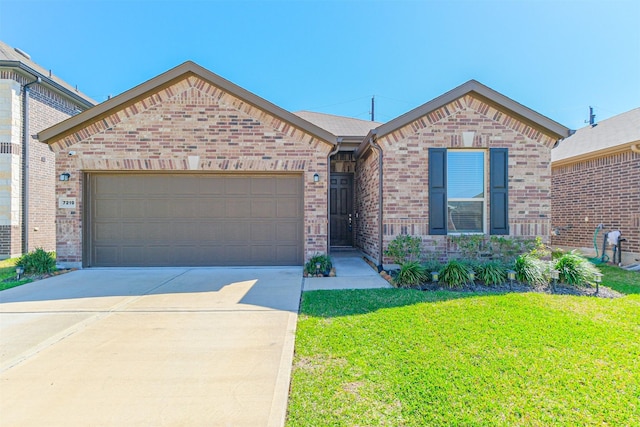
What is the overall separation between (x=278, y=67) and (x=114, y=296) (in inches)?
481

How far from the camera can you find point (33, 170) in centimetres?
1034

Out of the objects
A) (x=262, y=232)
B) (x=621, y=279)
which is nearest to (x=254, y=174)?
(x=262, y=232)

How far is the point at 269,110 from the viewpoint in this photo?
743cm

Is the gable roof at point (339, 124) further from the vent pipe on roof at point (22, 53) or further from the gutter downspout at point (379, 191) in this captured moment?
the vent pipe on roof at point (22, 53)

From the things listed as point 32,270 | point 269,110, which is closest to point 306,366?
point 269,110

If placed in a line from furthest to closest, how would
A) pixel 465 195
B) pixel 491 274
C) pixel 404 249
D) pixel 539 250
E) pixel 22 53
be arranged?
pixel 22 53 → pixel 465 195 → pixel 539 250 → pixel 404 249 → pixel 491 274

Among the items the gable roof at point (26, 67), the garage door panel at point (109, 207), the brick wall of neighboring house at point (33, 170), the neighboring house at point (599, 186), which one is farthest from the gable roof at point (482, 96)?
the gable roof at point (26, 67)

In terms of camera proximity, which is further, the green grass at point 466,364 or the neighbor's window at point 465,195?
the neighbor's window at point 465,195

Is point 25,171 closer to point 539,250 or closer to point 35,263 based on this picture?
point 35,263

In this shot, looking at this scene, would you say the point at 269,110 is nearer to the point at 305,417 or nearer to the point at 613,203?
the point at 305,417

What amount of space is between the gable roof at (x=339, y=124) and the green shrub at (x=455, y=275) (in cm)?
582

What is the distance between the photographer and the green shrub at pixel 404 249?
22.3 ft

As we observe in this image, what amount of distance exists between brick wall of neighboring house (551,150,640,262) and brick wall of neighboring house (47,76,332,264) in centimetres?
772

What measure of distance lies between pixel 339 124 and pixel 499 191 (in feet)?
22.1
